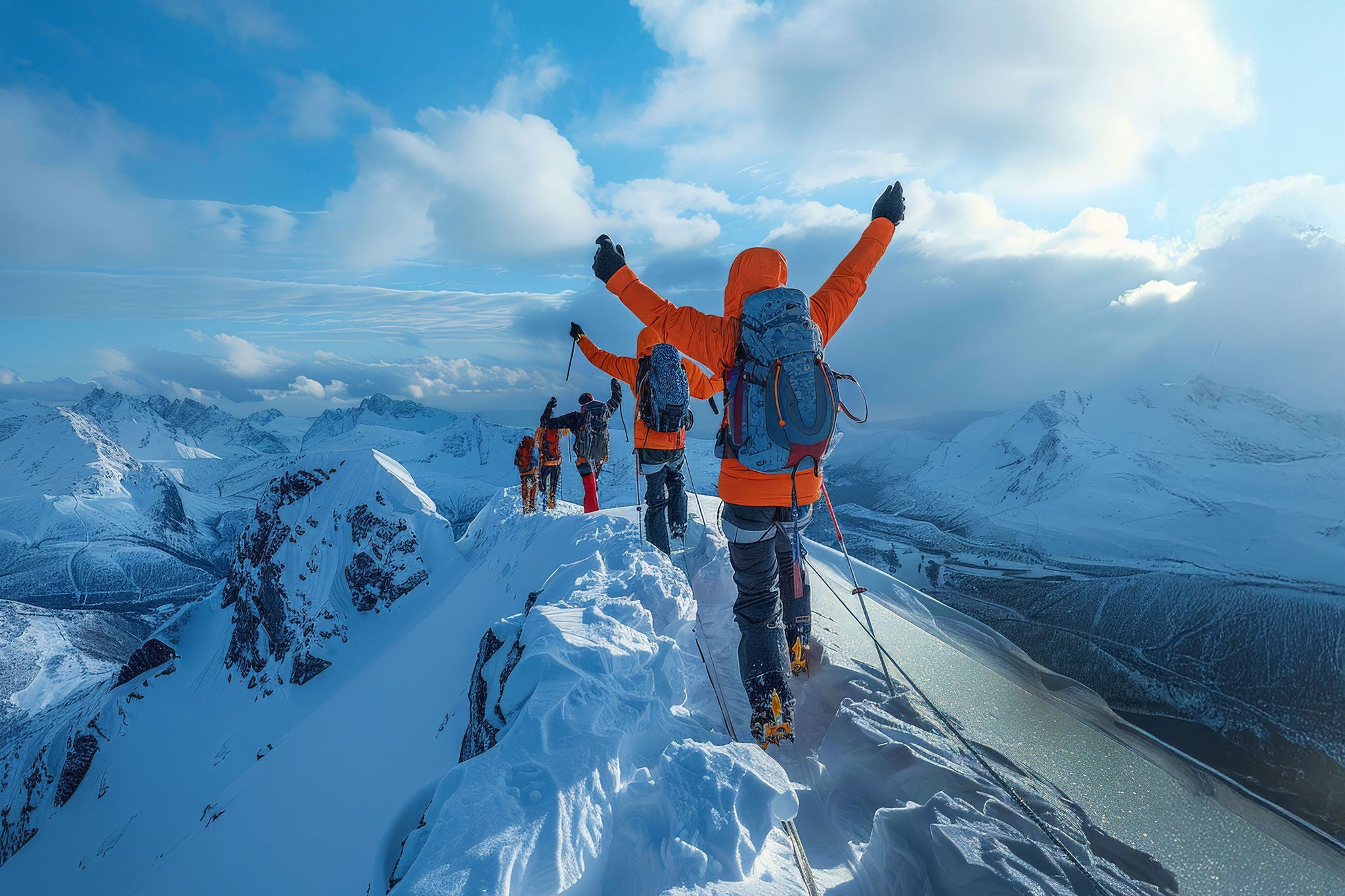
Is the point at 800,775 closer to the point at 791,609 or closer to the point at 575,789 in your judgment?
the point at 791,609

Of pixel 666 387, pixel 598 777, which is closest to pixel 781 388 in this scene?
pixel 598 777

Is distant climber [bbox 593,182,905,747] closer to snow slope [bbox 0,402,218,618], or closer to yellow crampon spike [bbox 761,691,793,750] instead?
yellow crampon spike [bbox 761,691,793,750]

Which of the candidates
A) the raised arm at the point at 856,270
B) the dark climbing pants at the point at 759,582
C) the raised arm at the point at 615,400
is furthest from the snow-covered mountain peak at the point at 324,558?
the raised arm at the point at 856,270

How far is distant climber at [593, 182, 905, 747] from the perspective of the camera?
131 inches

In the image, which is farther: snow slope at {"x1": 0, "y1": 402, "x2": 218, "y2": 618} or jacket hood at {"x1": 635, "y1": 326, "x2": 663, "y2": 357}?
snow slope at {"x1": 0, "y1": 402, "x2": 218, "y2": 618}

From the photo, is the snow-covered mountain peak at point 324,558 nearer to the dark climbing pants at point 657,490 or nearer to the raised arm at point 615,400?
the raised arm at point 615,400

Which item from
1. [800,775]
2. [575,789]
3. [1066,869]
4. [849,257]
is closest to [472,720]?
[575,789]

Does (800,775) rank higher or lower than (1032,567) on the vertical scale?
higher

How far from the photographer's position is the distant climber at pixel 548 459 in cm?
1338

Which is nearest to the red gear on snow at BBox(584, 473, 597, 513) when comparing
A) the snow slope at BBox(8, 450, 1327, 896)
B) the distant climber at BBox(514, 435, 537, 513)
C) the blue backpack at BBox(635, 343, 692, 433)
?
the snow slope at BBox(8, 450, 1327, 896)

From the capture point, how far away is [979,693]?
15.7 ft

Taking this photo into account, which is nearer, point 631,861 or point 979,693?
point 631,861

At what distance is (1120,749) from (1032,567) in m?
22.7

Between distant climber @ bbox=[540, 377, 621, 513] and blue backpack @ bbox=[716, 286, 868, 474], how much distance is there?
728 centimetres
